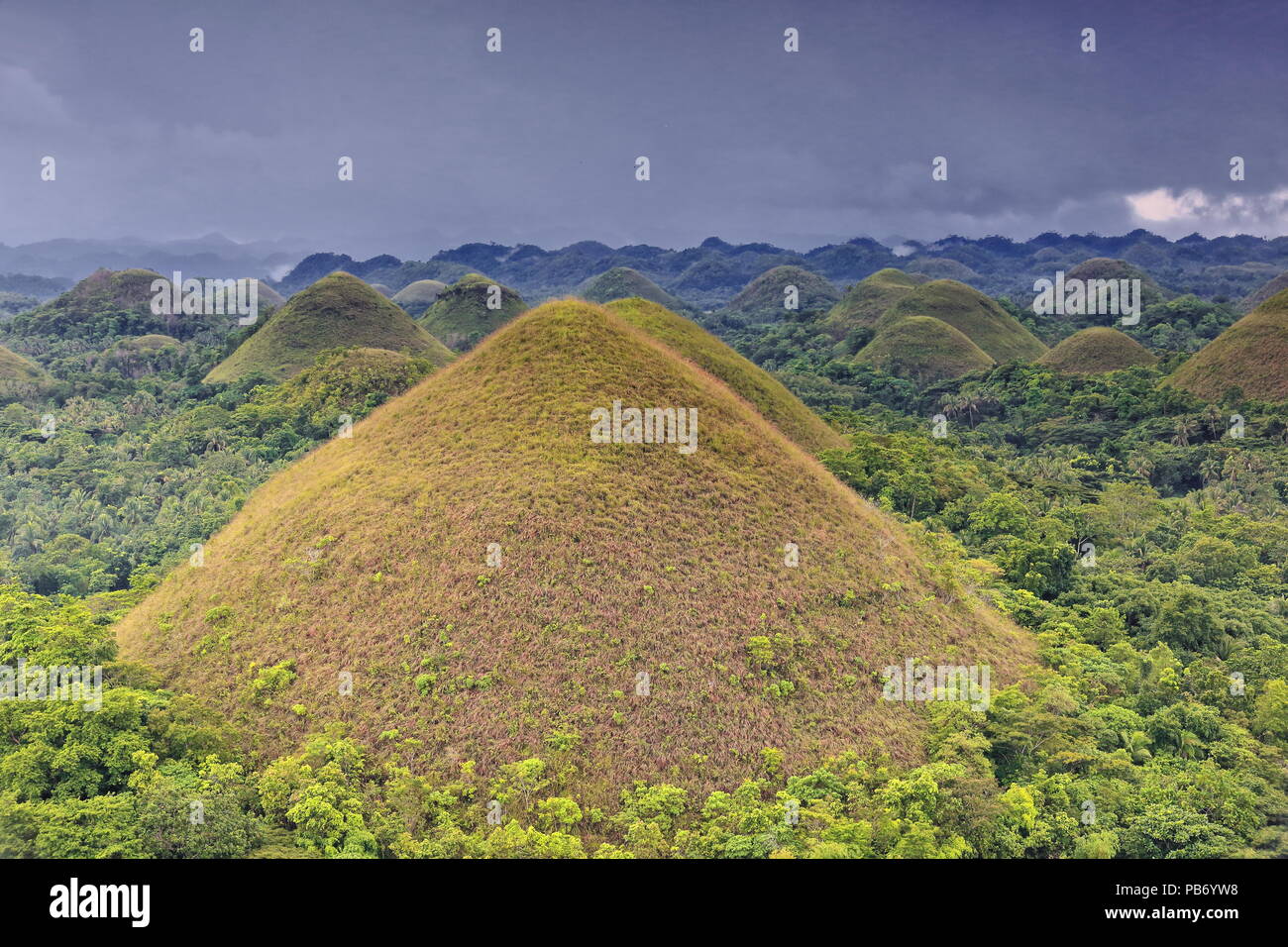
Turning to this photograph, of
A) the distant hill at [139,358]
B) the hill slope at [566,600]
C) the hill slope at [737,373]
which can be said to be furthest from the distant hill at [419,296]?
the hill slope at [566,600]

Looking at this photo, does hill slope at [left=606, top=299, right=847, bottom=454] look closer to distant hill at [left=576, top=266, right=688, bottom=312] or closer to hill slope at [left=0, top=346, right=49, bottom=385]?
hill slope at [left=0, top=346, right=49, bottom=385]

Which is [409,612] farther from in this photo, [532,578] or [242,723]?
[242,723]

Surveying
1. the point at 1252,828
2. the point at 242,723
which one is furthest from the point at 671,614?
the point at 1252,828

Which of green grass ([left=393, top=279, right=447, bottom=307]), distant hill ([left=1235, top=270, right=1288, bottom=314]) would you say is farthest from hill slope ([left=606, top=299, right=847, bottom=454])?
distant hill ([left=1235, top=270, right=1288, bottom=314])

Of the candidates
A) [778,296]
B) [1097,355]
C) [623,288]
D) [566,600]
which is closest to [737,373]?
[566,600]

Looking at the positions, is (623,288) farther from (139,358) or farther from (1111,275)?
(139,358)

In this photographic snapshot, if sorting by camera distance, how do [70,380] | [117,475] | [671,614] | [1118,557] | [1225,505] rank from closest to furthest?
[671,614]
[1118,557]
[1225,505]
[117,475]
[70,380]
